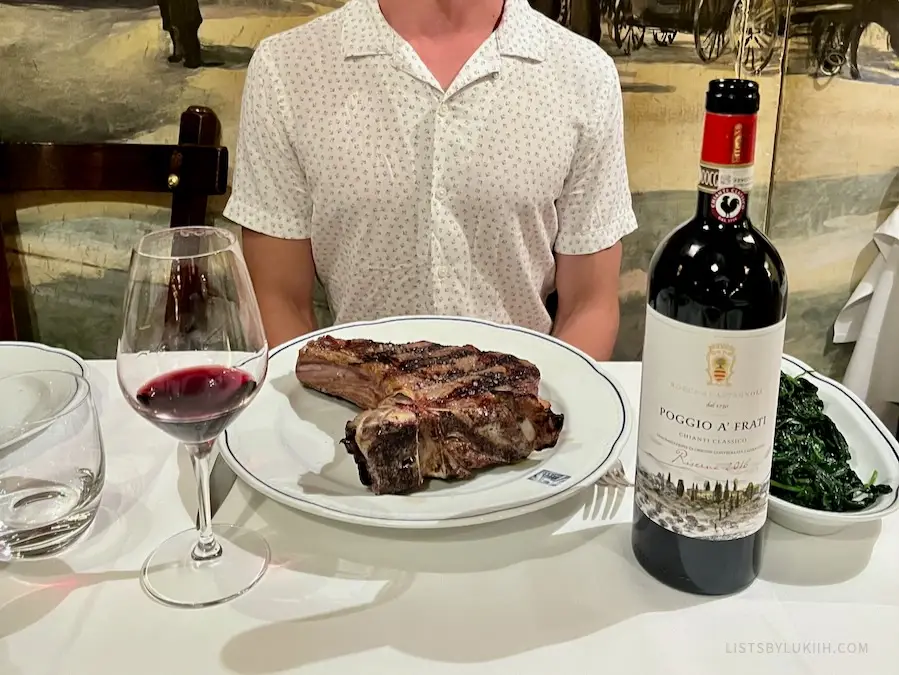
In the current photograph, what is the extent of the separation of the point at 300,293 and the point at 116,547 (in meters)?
0.79

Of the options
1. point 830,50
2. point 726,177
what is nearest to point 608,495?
point 726,177

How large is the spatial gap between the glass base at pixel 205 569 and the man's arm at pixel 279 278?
70 centimetres

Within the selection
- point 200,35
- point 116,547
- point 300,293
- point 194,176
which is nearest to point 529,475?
point 116,547

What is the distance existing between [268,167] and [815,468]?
999 mm

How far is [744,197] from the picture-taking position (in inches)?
24.7

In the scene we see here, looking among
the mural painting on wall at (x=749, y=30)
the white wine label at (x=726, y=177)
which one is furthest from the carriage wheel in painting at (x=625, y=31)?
the white wine label at (x=726, y=177)

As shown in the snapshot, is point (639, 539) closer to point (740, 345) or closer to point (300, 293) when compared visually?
point (740, 345)

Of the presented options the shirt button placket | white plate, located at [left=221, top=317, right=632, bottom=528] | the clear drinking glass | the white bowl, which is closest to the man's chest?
the shirt button placket

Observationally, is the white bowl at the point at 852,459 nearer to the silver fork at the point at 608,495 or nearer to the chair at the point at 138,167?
the silver fork at the point at 608,495

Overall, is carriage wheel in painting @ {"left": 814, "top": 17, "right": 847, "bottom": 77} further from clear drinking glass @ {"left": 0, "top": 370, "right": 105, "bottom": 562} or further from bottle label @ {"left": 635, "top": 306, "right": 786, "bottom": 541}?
clear drinking glass @ {"left": 0, "top": 370, "right": 105, "bottom": 562}

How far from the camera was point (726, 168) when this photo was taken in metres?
0.62

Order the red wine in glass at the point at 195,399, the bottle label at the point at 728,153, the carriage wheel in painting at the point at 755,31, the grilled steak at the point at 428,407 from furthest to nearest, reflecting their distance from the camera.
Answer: the carriage wheel in painting at the point at 755,31, the grilled steak at the point at 428,407, the red wine in glass at the point at 195,399, the bottle label at the point at 728,153

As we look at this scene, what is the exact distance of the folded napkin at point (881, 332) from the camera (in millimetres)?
1942

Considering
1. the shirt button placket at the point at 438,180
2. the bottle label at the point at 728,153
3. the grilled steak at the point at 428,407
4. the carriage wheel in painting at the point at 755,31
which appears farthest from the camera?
the carriage wheel in painting at the point at 755,31
